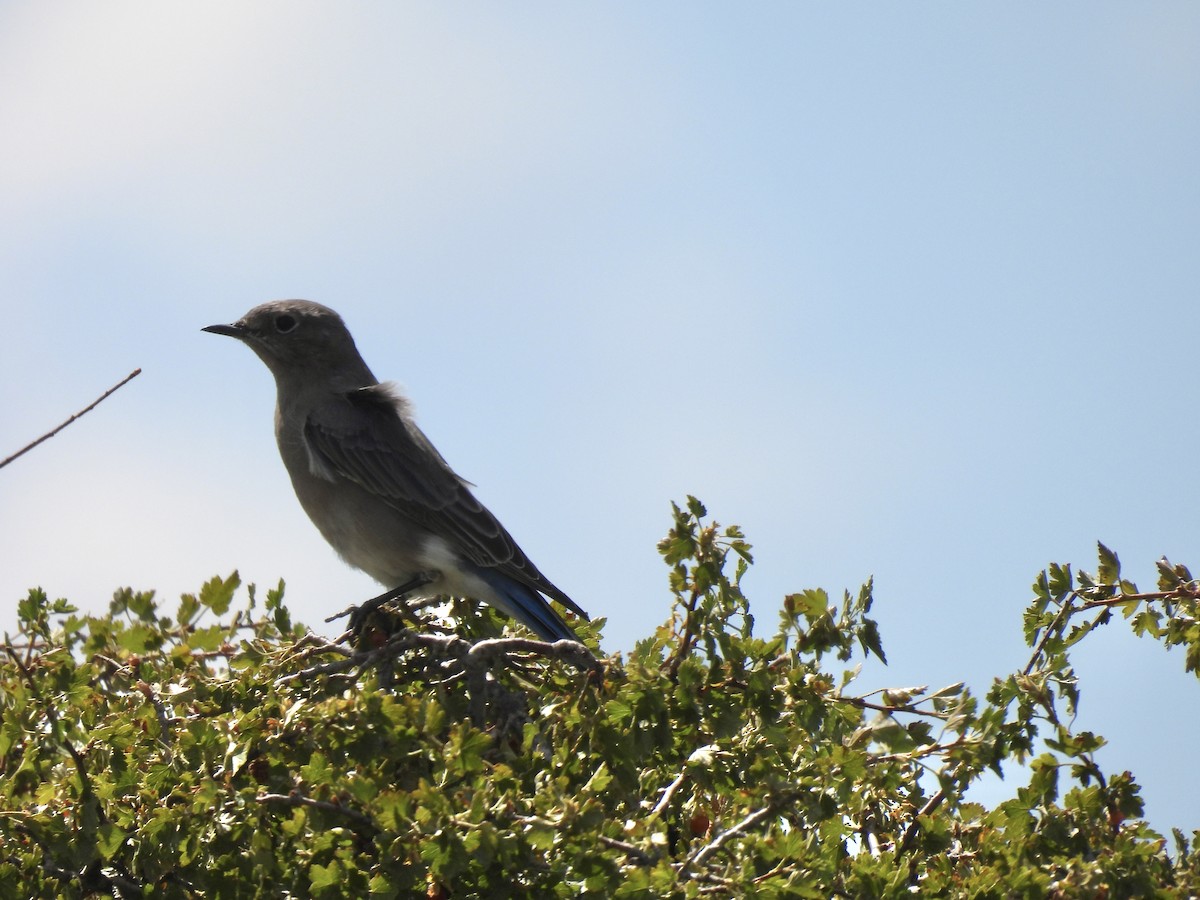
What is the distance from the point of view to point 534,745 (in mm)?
4020

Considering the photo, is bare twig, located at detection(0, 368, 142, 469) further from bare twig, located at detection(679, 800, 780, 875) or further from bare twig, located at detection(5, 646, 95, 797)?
bare twig, located at detection(679, 800, 780, 875)

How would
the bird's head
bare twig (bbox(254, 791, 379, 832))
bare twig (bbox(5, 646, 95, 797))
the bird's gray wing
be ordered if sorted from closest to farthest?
bare twig (bbox(254, 791, 379, 832)) < bare twig (bbox(5, 646, 95, 797)) < the bird's gray wing < the bird's head

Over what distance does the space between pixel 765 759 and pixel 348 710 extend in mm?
1225

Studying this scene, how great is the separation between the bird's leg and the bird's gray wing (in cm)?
23

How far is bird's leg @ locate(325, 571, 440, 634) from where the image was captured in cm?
572

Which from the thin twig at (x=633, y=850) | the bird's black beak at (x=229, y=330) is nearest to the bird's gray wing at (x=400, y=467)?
the bird's black beak at (x=229, y=330)

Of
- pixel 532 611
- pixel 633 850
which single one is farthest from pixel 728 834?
pixel 532 611

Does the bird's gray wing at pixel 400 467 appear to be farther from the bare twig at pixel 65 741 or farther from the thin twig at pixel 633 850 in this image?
the thin twig at pixel 633 850

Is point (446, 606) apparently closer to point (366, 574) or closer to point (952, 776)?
point (366, 574)

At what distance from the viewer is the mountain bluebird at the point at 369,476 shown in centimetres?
A: 689

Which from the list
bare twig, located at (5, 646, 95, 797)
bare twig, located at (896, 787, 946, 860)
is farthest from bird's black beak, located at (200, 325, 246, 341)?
bare twig, located at (896, 787, 946, 860)

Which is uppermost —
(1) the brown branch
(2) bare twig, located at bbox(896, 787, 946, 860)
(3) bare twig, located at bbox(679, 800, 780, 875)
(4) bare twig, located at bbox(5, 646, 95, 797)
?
(1) the brown branch

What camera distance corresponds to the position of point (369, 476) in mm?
7410

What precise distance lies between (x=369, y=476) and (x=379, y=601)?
1428 millimetres
